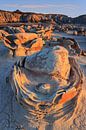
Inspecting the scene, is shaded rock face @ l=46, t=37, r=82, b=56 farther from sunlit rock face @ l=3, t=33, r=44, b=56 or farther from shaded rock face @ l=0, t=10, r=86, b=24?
shaded rock face @ l=0, t=10, r=86, b=24

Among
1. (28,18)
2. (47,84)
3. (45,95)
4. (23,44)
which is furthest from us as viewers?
(28,18)

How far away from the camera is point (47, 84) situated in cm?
562

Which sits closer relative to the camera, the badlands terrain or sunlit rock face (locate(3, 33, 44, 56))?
the badlands terrain

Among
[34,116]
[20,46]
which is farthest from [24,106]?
[20,46]

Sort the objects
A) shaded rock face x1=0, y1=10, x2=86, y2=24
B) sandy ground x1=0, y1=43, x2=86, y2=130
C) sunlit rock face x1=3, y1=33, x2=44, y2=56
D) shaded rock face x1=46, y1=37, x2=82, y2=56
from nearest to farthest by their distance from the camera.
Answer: sandy ground x1=0, y1=43, x2=86, y2=130, sunlit rock face x1=3, y1=33, x2=44, y2=56, shaded rock face x1=46, y1=37, x2=82, y2=56, shaded rock face x1=0, y1=10, x2=86, y2=24

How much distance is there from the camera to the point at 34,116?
212 inches

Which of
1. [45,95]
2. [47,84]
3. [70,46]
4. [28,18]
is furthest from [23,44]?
[28,18]

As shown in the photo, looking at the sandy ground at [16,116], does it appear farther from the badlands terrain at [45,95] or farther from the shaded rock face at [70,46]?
the shaded rock face at [70,46]

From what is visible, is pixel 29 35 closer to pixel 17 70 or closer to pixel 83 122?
pixel 17 70

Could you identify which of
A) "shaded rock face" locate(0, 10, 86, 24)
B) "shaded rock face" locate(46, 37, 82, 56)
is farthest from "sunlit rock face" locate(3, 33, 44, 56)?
"shaded rock face" locate(0, 10, 86, 24)

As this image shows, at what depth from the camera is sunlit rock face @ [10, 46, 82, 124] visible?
535cm

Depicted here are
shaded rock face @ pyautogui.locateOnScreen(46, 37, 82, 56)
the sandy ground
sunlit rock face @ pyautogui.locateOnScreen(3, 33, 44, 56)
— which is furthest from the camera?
shaded rock face @ pyautogui.locateOnScreen(46, 37, 82, 56)

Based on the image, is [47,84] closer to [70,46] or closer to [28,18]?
[70,46]

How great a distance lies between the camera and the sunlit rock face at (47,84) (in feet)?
17.6
